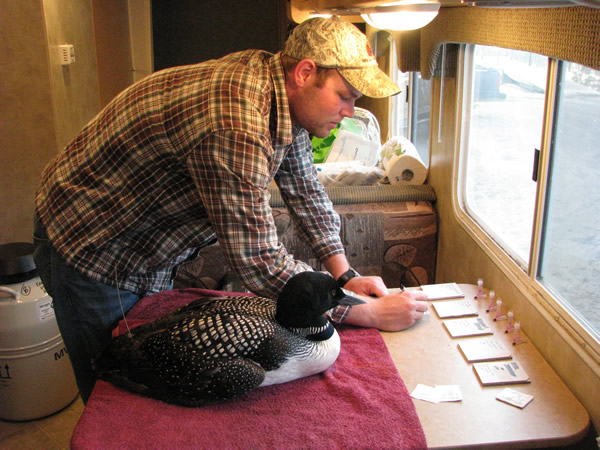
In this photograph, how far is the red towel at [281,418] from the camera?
3.63 ft

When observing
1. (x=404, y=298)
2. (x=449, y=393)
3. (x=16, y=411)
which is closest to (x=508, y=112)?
(x=404, y=298)

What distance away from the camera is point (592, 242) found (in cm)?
131

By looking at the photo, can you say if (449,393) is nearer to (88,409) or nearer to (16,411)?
(88,409)

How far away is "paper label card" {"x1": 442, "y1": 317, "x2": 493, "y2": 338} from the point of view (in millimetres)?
1479

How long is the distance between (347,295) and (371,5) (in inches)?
26.1

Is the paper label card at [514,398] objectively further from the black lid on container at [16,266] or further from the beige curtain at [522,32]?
the black lid on container at [16,266]

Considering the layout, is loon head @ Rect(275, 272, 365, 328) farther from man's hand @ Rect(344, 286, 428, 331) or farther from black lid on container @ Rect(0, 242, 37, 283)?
black lid on container @ Rect(0, 242, 37, 283)

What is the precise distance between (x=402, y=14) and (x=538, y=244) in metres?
0.70

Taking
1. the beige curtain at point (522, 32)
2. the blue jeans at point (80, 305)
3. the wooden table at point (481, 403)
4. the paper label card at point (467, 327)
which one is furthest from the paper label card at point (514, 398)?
the blue jeans at point (80, 305)

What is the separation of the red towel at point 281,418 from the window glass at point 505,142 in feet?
2.16

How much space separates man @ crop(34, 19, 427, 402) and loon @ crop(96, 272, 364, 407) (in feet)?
0.27

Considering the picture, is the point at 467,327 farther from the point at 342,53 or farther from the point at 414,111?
the point at 414,111

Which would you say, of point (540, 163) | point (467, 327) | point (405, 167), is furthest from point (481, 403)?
point (405, 167)

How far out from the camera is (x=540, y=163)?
1.50 meters
